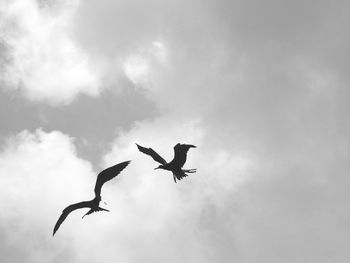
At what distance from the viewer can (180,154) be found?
949 inches

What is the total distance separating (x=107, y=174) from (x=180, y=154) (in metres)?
3.95

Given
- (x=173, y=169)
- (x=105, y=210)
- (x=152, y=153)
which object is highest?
(x=152, y=153)

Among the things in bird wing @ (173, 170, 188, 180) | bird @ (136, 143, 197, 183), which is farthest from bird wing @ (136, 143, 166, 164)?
bird wing @ (173, 170, 188, 180)

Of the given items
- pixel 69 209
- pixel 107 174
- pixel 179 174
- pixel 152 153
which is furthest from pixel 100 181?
pixel 152 153

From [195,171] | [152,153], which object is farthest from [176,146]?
[152,153]

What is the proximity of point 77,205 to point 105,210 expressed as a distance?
Answer: 2228mm

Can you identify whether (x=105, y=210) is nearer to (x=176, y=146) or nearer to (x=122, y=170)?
(x=122, y=170)

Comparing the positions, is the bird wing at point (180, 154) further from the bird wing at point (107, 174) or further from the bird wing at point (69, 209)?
the bird wing at point (69, 209)

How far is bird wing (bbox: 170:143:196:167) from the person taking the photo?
75.7 ft

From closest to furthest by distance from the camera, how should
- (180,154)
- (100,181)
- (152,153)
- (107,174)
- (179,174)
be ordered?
(180,154) < (100,181) < (107,174) < (179,174) < (152,153)

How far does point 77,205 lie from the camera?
83.1 feet

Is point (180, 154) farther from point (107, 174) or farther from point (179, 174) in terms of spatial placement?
point (107, 174)

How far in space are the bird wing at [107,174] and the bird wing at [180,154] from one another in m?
2.52

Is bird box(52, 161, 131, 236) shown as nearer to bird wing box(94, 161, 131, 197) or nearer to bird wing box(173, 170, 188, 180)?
bird wing box(94, 161, 131, 197)
